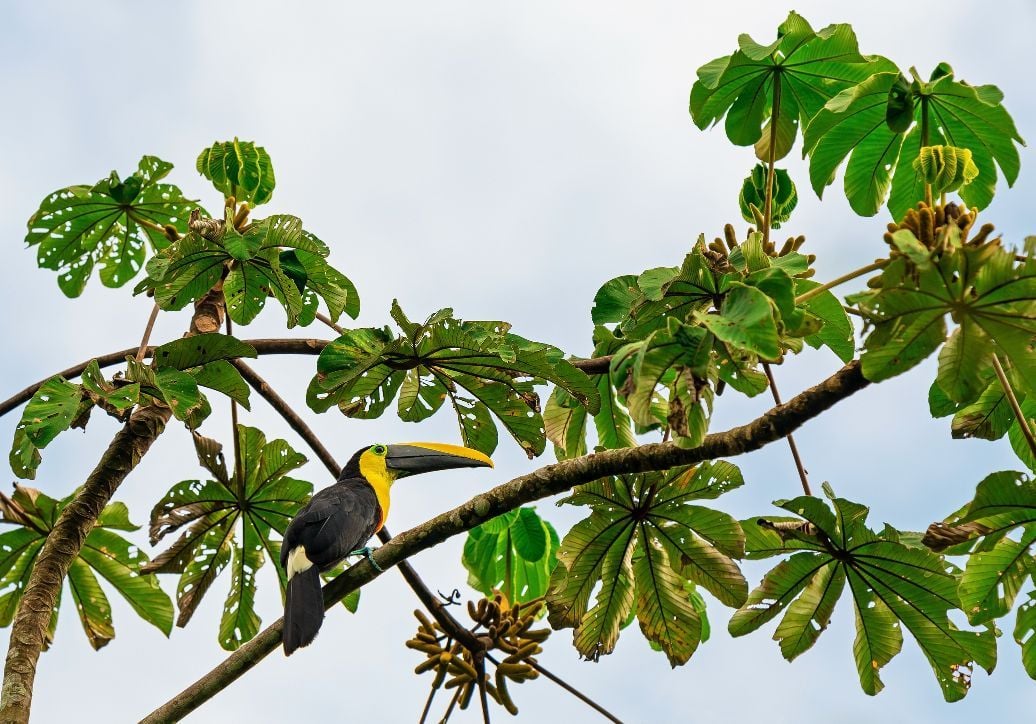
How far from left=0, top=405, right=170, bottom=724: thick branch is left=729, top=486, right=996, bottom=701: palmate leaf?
2.29 meters

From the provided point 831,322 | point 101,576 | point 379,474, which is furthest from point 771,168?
point 101,576

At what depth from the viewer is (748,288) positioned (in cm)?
283

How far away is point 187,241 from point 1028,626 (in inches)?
125

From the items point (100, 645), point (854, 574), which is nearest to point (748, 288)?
point (854, 574)

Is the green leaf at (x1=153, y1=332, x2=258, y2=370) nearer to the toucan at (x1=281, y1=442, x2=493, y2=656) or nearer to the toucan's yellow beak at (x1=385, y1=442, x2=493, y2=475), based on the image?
the toucan at (x1=281, y1=442, x2=493, y2=656)

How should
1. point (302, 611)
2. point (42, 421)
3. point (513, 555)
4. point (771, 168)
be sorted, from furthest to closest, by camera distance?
point (513, 555)
point (771, 168)
point (302, 611)
point (42, 421)

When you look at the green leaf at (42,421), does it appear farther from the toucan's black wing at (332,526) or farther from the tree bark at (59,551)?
the toucan's black wing at (332,526)

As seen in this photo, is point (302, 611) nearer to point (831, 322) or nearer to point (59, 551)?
point (59, 551)

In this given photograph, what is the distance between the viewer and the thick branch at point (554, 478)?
2916 mm

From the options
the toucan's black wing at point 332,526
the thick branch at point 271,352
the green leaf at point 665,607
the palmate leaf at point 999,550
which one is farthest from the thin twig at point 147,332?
the palmate leaf at point 999,550

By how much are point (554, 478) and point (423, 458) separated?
79.9 inches

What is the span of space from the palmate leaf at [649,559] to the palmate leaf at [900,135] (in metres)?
1.16

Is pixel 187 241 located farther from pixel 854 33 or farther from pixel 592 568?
pixel 854 33

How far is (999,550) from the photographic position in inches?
138
